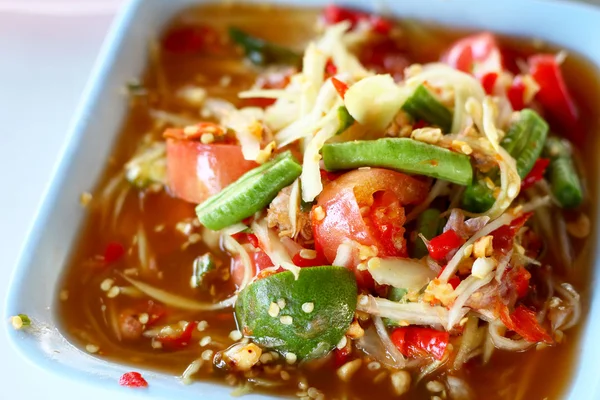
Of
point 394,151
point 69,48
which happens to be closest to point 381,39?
point 394,151

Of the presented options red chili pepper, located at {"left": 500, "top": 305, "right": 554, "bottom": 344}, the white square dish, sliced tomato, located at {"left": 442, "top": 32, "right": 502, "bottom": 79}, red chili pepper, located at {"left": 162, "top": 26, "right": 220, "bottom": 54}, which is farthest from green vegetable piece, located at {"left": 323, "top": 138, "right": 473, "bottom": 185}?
red chili pepper, located at {"left": 162, "top": 26, "right": 220, "bottom": 54}

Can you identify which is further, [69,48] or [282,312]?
[69,48]

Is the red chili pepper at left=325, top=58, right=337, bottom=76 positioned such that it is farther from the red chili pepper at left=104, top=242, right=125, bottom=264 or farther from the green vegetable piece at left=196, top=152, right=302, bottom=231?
the red chili pepper at left=104, top=242, right=125, bottom=264

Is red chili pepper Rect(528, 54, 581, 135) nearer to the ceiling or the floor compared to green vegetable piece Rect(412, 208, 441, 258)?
nearer to the ceiling

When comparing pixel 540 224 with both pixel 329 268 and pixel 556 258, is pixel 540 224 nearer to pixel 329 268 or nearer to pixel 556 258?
pixel 556 258

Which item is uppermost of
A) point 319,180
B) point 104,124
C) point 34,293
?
point 319,180

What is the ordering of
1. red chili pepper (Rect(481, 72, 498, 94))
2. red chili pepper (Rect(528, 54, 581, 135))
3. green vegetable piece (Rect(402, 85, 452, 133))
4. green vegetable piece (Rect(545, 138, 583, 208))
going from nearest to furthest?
green vegetable piece (Rect(402, 85, 452, 133)) → green vegetable piece (Rect(545, 138, 583, 208)) → red chili pepper (Rect(481, 72, 498, 94)) → red chili pepper (Rect(528, 54, 581, 135))

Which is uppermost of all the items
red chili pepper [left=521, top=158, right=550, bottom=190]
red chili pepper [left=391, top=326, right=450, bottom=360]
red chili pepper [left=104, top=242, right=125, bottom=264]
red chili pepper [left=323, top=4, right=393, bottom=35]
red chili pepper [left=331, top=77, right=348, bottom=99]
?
red chili pepper [left=331, top=77, right=348, bottom=99]
